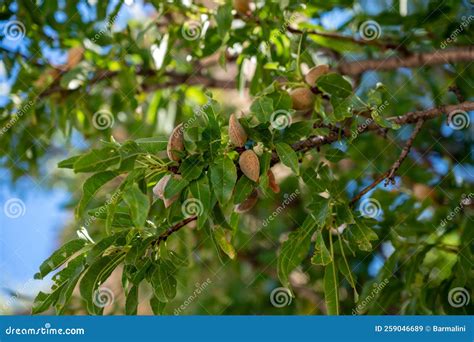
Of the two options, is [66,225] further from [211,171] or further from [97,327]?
[211,171]

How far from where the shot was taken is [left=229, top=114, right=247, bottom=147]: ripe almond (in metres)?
1.38

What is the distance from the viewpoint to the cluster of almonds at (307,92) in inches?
64.3

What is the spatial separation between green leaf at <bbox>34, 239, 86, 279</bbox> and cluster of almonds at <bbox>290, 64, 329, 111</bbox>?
1.90 ft

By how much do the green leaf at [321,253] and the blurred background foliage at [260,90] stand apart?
34 centimetres

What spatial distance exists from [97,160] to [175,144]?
0.15m

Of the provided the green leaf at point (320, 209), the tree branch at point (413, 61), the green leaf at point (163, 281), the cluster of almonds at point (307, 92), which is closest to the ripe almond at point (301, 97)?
the cluster of almonds at point (307, 92)

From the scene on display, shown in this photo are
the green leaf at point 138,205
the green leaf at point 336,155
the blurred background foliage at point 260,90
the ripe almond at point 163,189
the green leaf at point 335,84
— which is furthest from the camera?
the blurred background foliage at point 260,90

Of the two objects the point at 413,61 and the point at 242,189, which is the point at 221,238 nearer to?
the point at 242,189

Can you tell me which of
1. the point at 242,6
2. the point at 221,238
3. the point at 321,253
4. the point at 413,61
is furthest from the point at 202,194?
the point at 413,61

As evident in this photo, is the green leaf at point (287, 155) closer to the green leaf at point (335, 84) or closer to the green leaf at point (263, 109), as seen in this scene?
the green leaf at point (263, 109)

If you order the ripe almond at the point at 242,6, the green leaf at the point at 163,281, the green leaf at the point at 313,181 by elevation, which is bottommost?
the green leaf at the point at 163,281

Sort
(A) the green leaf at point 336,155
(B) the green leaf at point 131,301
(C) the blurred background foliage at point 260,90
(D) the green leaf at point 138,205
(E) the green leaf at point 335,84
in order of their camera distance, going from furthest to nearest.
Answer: (C) the blurred background foliage at point 260,90
(A) the green leaf at point 336,155
(E) the green leaf at point 335,84
(B) the green leaf at point 131,301
(D) the green leaf at point 138,205

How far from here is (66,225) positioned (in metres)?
3.83

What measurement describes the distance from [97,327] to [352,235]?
0.61 metres
